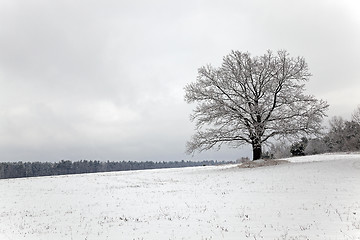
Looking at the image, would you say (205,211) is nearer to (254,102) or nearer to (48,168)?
(254,102)

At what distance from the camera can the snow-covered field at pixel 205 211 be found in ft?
35.4

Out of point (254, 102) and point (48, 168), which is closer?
point (254, 102)

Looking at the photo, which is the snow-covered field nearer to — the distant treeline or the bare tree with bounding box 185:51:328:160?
the bare tree with bounding box 185:51:328:160

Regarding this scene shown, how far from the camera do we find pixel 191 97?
33594mm

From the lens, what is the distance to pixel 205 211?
13.9 meters

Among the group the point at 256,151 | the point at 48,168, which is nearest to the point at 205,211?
the point at 256,151

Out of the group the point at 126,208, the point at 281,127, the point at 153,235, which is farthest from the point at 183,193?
the point at 281,127

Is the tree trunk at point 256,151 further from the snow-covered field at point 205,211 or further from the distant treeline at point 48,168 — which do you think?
the distant treeline at point 48,168

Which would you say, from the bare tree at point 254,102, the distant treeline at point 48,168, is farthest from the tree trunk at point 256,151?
the distant treeline at point 48,168

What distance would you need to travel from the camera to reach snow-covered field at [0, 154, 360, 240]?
1080cm

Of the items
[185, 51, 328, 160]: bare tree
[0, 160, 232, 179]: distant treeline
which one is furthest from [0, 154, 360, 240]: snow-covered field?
[0, 160, 232, 179]: distant treeline

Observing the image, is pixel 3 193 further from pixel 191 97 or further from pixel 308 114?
pixel 308 114

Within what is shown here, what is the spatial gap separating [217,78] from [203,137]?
6624 millimetres

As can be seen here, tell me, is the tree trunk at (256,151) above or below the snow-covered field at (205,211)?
above
